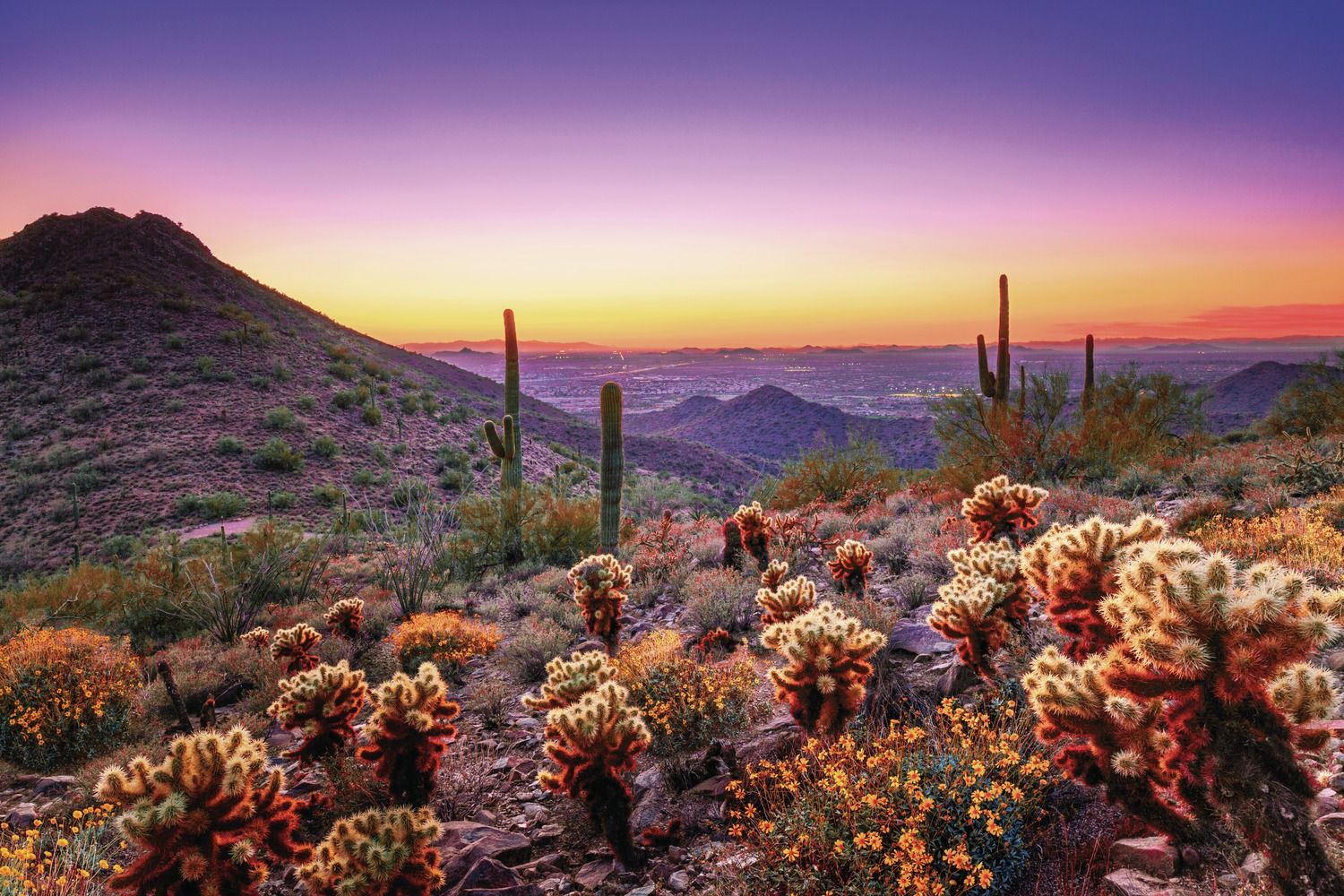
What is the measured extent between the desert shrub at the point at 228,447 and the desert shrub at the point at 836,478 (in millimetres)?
23372

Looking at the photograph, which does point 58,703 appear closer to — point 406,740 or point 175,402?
point 406,740

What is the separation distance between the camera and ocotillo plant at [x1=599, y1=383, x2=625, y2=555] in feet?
42.1

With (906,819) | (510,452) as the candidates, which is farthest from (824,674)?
(510,452)

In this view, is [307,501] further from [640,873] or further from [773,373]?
[773,373]

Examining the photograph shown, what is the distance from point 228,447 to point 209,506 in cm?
554

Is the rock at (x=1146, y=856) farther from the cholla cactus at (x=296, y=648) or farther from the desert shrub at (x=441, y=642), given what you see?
the cholla cactus at (x=296, y=648)

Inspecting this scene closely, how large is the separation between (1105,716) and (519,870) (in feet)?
10.9

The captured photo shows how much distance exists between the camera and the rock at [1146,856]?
9.87ft

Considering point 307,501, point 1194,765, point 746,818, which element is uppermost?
point 1194,765

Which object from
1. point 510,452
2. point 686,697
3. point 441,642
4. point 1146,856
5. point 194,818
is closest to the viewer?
point 1146,856

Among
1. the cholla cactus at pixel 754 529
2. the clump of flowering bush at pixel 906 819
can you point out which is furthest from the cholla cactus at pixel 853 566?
the clump of flowering bush at pixel 906 819

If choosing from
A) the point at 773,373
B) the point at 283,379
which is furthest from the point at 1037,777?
the point at 773,373

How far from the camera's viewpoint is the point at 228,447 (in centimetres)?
2833

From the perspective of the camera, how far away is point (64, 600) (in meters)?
12.1
